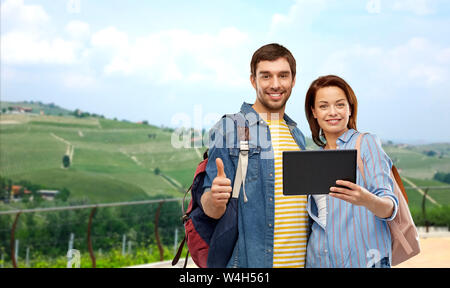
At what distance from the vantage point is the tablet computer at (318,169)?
2.03 meters

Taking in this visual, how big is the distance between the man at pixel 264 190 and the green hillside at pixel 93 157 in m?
42.5

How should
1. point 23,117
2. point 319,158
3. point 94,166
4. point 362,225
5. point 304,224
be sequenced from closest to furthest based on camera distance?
point 319,158, point 362,225, point 304,224, point 94,166, point 23,117

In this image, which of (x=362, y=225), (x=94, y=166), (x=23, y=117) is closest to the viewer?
(x=362, y=225)

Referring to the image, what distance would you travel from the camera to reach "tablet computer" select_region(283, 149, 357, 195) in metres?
2.03

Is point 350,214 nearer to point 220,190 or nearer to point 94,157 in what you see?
point 220,190

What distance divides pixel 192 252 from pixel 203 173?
395mm

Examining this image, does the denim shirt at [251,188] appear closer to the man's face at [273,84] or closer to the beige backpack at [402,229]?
the man's face at [273,84]

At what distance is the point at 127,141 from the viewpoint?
206ft

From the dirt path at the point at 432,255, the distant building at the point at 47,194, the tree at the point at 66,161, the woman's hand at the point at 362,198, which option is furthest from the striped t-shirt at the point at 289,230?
the tree at the point at 66,161

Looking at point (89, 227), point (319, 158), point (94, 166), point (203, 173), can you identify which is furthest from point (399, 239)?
point (94, 166)

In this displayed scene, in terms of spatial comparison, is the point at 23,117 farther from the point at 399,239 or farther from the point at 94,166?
the point at 399,239

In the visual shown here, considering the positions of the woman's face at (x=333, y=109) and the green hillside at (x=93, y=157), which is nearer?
the woman's face at (x=333, y=109)

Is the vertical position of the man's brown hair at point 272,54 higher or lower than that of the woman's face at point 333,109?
higher

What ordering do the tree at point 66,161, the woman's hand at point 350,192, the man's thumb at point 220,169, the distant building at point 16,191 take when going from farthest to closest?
the tree at point 66,161
the distant building at point 16,191
the man's thumb at point 220,169
the woman's hand at point 350,192
